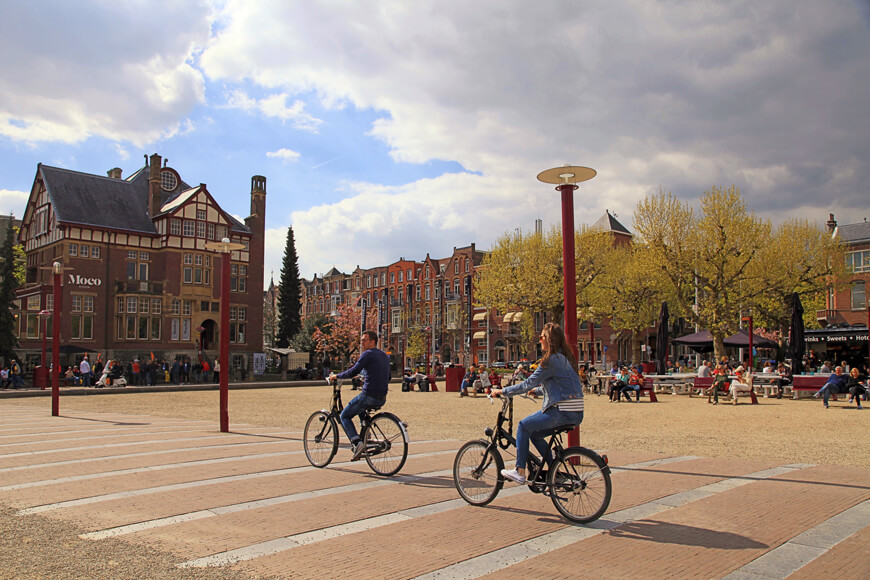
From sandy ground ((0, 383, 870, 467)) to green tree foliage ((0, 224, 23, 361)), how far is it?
19.7 m

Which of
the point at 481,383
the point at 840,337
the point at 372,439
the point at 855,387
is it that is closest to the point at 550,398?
the point at 372,439

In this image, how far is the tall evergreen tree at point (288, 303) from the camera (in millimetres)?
77812

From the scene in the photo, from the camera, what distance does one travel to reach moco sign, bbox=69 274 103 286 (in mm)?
45438

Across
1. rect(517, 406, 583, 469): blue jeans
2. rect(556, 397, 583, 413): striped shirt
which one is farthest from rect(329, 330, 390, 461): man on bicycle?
rect(556, 397, 583, 413): striped shirt

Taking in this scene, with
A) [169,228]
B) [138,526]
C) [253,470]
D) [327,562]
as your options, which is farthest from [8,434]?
[169,228]

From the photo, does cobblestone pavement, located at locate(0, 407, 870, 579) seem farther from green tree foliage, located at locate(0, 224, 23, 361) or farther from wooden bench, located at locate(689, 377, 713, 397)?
green tree foliage, located at locate(0, 224, 23, 361)

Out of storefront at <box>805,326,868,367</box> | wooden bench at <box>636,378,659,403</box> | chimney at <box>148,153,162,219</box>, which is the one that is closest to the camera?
wooden bench at <box>636,378,659,403</box>

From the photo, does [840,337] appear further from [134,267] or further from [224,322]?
[134,267]

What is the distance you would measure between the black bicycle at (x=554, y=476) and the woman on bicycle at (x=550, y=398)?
9cm

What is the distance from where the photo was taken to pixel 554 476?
19.7 feet

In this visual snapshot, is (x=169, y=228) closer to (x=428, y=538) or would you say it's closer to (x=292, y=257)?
(x=292, y=257)

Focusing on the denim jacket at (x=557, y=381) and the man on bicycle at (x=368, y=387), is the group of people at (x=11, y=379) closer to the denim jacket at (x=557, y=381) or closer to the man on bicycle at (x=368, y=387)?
the man on bicycle at (x=368, y=387)

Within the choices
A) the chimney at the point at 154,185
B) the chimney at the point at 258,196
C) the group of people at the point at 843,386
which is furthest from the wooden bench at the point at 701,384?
the chimney at the point at 154,185

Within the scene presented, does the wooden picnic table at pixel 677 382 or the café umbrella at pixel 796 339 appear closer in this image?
the café umbrella at pixel 796 339
